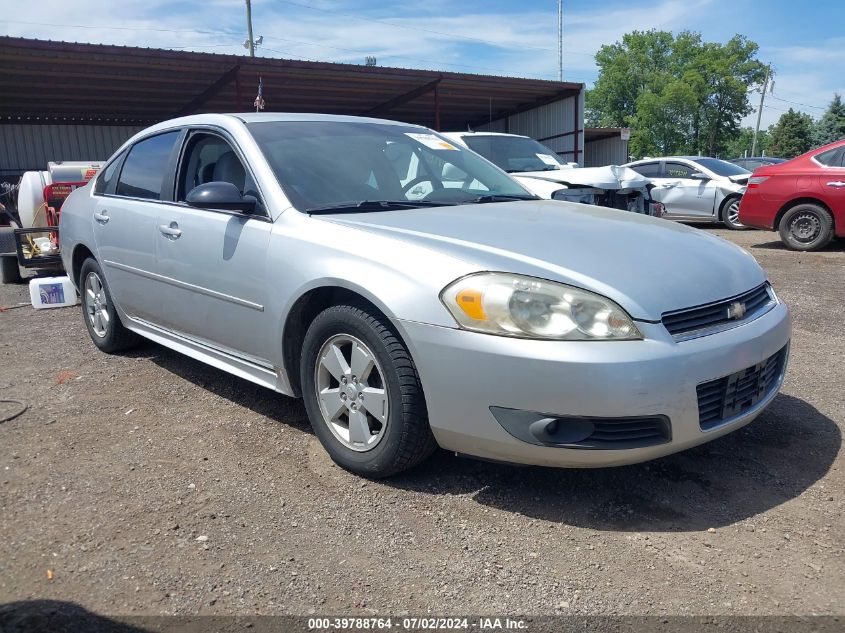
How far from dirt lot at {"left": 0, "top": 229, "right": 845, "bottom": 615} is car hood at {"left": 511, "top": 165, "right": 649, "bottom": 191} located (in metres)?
4.05

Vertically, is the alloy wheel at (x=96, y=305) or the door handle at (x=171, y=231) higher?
the door handle at (x=171, y=231)

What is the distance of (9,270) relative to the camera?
339 inches

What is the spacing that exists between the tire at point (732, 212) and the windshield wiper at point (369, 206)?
1085cm

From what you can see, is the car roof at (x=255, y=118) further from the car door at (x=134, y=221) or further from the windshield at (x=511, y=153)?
the windshield at (x=511, y=153)

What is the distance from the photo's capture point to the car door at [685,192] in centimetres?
→ 1299

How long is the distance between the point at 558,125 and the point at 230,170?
18193 mm

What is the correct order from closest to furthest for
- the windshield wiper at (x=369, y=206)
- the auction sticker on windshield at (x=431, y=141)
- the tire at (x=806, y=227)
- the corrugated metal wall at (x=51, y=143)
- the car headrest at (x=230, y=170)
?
the windshield wiper at (x=369, y=206) < the car headrest at (x=230, y=170) < the auction sticker on windshield at (x=431, y=141) < the tire at (x=806, y=227) < the corrugated metal wall at (x=51, y=143)

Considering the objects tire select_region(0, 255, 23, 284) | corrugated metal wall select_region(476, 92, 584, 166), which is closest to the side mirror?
tire select_region(0, 255, 23, 284)

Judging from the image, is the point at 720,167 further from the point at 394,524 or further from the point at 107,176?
the point at 394,524

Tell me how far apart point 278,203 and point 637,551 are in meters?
2.11

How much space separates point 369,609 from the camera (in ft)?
6.98

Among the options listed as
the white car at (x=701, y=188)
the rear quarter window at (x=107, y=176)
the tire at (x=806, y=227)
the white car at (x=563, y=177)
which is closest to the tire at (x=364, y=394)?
the rear quarter window at (x=107, y=176)

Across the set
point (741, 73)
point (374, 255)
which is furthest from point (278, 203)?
point (741, 73)

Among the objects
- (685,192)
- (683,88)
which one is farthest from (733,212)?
(683,88)
